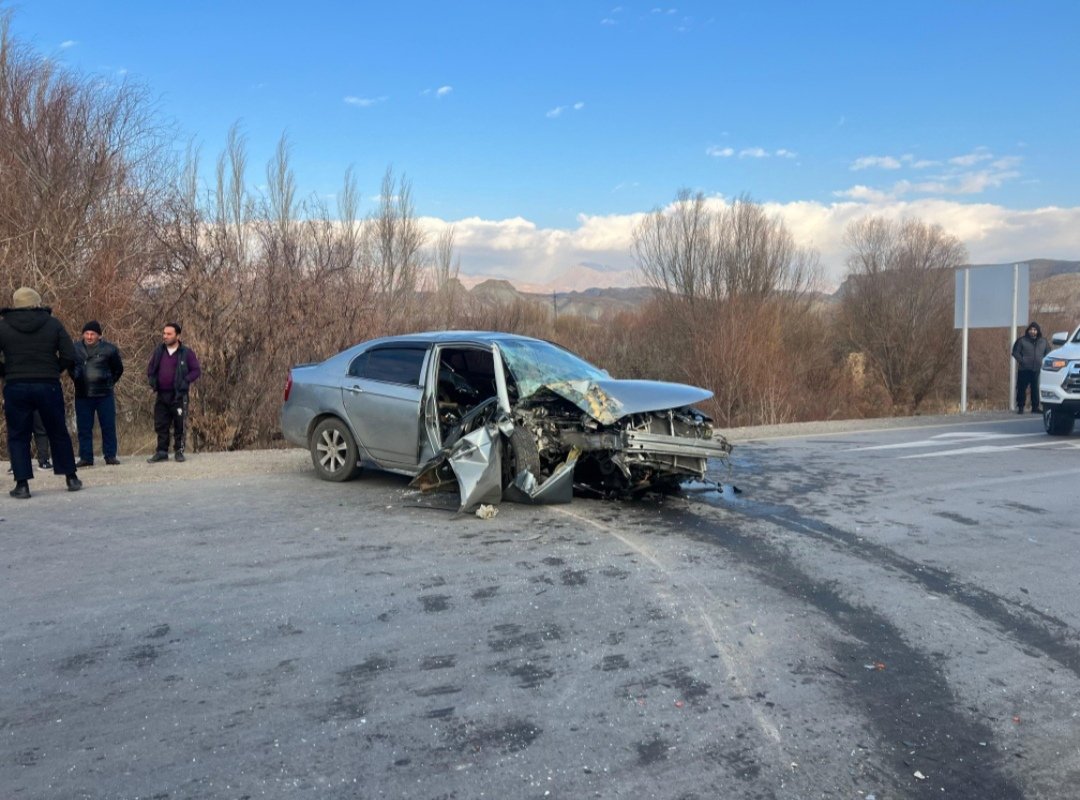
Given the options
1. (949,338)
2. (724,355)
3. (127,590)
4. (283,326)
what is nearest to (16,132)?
(283,326)

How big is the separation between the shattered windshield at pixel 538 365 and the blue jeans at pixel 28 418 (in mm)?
4516

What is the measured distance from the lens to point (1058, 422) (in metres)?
Result: 13.0

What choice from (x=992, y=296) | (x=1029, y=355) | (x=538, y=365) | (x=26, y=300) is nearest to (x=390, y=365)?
(x=538, y=365)

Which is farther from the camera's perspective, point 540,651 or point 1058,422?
point 1058,422

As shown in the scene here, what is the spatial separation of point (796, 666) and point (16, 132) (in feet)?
53.8

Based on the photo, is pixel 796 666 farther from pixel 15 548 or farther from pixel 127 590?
pixel 15 548

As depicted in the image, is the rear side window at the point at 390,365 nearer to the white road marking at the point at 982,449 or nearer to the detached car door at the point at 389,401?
the detached car door at the point at 389,401

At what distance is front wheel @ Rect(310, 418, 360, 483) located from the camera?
857 cm

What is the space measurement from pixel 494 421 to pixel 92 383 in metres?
5.58

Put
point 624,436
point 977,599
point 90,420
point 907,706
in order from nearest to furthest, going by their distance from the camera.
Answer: point 907,706 → point 977,599 → point 624,436 → point 90,420

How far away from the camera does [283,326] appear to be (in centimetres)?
1562

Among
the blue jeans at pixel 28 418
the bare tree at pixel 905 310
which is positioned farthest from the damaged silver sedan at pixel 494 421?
the bare tree at pixel 905 310

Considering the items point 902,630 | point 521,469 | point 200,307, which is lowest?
point 902,630

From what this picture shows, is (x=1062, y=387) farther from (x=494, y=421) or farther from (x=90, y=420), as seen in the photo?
(x=90, y=420)
